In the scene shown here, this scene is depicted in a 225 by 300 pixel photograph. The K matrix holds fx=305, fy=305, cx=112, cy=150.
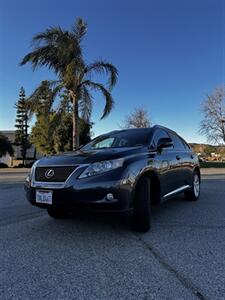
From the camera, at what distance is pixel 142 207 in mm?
4188

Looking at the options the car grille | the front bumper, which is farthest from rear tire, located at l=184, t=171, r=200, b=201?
the car grille

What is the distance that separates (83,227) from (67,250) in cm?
100

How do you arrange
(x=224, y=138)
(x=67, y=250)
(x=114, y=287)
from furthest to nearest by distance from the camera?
(x=224, y=138) < (x=67, y=250) < (x=114, y=287)

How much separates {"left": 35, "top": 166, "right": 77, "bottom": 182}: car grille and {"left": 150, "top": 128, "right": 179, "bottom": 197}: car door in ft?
4.75

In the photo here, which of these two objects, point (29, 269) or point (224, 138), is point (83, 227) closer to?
point (29, 269)

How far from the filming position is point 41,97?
56.6ft

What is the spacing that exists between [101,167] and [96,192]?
34cm

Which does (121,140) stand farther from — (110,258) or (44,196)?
(110,258)

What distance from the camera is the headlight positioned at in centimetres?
389

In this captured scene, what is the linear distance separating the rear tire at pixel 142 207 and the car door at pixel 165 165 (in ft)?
1.86

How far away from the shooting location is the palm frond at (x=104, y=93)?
17.5 m

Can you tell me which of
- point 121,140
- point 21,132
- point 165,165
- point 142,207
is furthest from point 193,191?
point 21,132

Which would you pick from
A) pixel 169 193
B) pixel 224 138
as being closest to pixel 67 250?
pixel 169 193

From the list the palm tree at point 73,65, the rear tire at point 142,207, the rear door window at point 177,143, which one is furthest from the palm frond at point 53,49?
the rear tire at point 142,207
